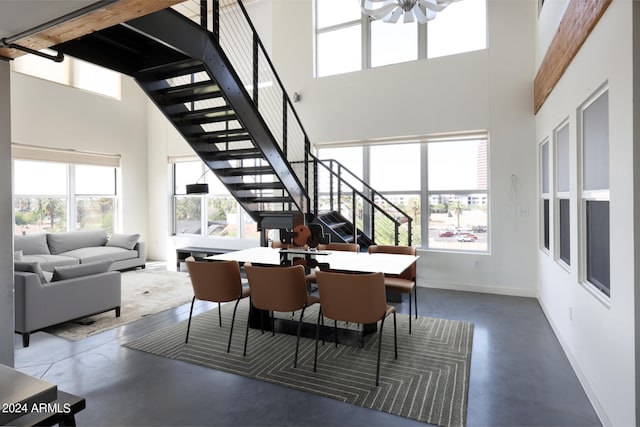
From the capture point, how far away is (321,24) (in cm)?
654

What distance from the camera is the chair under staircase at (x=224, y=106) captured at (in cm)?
302

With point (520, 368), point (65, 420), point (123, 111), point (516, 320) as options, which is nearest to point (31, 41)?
point (65, 420)

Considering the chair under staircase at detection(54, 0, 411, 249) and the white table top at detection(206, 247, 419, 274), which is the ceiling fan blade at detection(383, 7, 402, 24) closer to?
the chair under staircase at detection(54, 0, 411, 249)

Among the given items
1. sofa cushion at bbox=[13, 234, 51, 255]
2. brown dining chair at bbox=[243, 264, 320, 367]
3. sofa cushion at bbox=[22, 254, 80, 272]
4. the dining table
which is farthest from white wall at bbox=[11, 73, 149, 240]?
brown dining chair at bbox=[243, 264, 320, 367]

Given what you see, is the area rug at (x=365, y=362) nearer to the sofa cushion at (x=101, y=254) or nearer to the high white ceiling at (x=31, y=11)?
the high white ceiling at (x=31, y=11)

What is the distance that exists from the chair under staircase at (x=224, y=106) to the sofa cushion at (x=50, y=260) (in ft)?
10.3

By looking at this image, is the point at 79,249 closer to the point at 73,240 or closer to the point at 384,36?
the point at 73,240

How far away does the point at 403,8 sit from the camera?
420 centimetres

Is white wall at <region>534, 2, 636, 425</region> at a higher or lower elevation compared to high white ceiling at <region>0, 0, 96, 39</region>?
lower

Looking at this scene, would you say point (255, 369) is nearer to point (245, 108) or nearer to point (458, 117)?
point (245, 108)

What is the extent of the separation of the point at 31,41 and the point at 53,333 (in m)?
2.98

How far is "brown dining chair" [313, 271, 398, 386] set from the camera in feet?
8.28

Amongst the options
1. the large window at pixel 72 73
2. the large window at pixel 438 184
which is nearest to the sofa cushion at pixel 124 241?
the large window at pixel 72 73

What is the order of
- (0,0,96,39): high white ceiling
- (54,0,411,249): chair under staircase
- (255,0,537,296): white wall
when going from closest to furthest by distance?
(0,0,96,39): high white ceiling < (54,0,411,249): chair under staircase < (255,0,537,296): white wall
